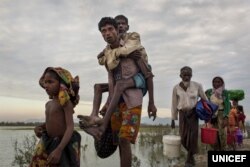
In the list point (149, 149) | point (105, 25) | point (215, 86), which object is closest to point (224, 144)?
point (215, 86)

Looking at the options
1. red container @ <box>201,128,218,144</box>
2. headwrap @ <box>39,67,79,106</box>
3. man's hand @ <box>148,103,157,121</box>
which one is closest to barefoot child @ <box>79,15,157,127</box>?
man's hand @ <box>148,103,157,121</box>

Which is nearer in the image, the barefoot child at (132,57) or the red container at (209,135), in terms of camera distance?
the barefoot child at (132,57)

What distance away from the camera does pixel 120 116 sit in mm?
3938

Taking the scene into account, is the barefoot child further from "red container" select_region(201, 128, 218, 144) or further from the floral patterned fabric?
"red container" select_region(201, 128, 218, 144)

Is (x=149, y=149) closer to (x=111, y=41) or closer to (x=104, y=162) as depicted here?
(x=104, y=162)

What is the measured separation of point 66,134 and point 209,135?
13.1 feet

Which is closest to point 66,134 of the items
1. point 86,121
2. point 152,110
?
point 86,121

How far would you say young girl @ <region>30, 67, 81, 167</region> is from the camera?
3.32 metres

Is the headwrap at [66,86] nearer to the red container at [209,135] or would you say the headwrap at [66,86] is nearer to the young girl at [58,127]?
the young girl at [58,127]

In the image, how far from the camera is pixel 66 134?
10.9 ft

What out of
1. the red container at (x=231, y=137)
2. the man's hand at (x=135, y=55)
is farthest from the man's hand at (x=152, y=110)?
the red container at (x=231, y=137)

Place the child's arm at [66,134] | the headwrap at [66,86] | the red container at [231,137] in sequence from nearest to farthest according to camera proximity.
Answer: the child's arm at [66,134] < the headwrap at [66,86] < the red container at [231,137]

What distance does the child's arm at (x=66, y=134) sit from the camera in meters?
3.22

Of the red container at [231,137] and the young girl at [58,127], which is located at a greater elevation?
the young girl at [58,127]
